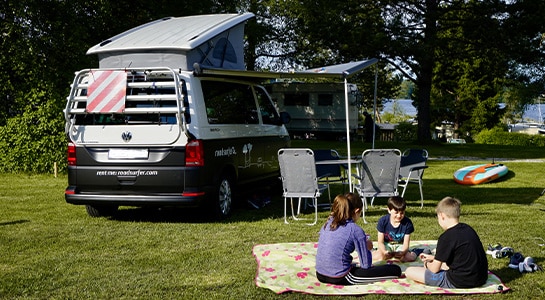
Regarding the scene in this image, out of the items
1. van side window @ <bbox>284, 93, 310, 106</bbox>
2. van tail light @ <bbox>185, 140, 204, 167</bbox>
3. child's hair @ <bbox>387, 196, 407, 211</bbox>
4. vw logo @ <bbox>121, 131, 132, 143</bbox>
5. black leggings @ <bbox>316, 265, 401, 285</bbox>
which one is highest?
van side window @ <bbox>284, 93, 310, 106</bbox>

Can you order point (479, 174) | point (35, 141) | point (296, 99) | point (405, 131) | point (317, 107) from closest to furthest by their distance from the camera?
point (479, 174)
point (35, 141)
point (317, 107)
point (296, 99)
point (405, 131)

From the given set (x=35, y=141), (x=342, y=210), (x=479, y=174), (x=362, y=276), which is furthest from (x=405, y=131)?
(x=342, y=210)

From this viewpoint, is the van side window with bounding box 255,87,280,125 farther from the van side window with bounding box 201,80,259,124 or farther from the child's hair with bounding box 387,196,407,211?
the child's hair with bounding box 387,196,407,211

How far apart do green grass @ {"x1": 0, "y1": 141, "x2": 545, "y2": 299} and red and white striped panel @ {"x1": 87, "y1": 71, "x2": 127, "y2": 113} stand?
1526 mm

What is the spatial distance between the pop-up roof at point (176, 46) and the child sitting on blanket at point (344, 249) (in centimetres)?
370

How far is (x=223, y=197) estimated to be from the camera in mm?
8266

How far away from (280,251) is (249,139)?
3097 millimetres

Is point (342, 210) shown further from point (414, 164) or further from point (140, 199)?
point (414, 164)

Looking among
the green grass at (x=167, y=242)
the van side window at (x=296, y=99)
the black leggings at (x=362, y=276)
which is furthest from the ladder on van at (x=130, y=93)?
the van side window at (x=296, y=99)

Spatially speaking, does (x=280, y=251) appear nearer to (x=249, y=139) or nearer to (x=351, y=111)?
(x=249, y=139)

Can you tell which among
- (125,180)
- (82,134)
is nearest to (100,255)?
(125,180)

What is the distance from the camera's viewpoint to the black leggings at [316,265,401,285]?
197 inches

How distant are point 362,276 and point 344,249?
313 mm

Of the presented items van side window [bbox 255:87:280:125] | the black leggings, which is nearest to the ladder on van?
van side window [bbox 255:87:280:125]
